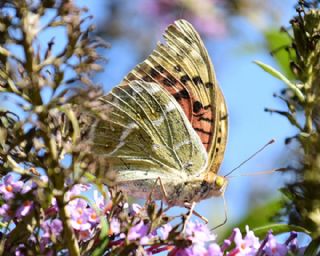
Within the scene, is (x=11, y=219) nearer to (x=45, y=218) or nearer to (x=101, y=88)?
(x=45, y=218)

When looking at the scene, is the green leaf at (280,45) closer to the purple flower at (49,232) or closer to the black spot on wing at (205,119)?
the black spot on wing at (205,119)

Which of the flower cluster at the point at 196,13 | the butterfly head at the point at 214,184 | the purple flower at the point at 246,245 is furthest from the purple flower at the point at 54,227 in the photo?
the flower cluster at the point at 196,13

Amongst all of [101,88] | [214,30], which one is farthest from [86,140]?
[214,30]

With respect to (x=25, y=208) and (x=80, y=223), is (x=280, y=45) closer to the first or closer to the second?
(x=80, y=223)

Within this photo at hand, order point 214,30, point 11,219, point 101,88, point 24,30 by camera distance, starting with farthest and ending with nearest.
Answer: point 214,30 → point 11,219 → point 101,88 → point 24,30

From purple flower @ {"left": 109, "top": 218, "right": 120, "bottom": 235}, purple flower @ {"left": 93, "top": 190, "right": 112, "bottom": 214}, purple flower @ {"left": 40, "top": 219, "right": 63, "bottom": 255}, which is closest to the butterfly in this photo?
purple flower @ {"left": 93, "top": 190, "right": 112, "bottom": 214}

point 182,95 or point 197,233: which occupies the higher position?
point 182,95

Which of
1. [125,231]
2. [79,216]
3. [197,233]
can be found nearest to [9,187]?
[79,216]
